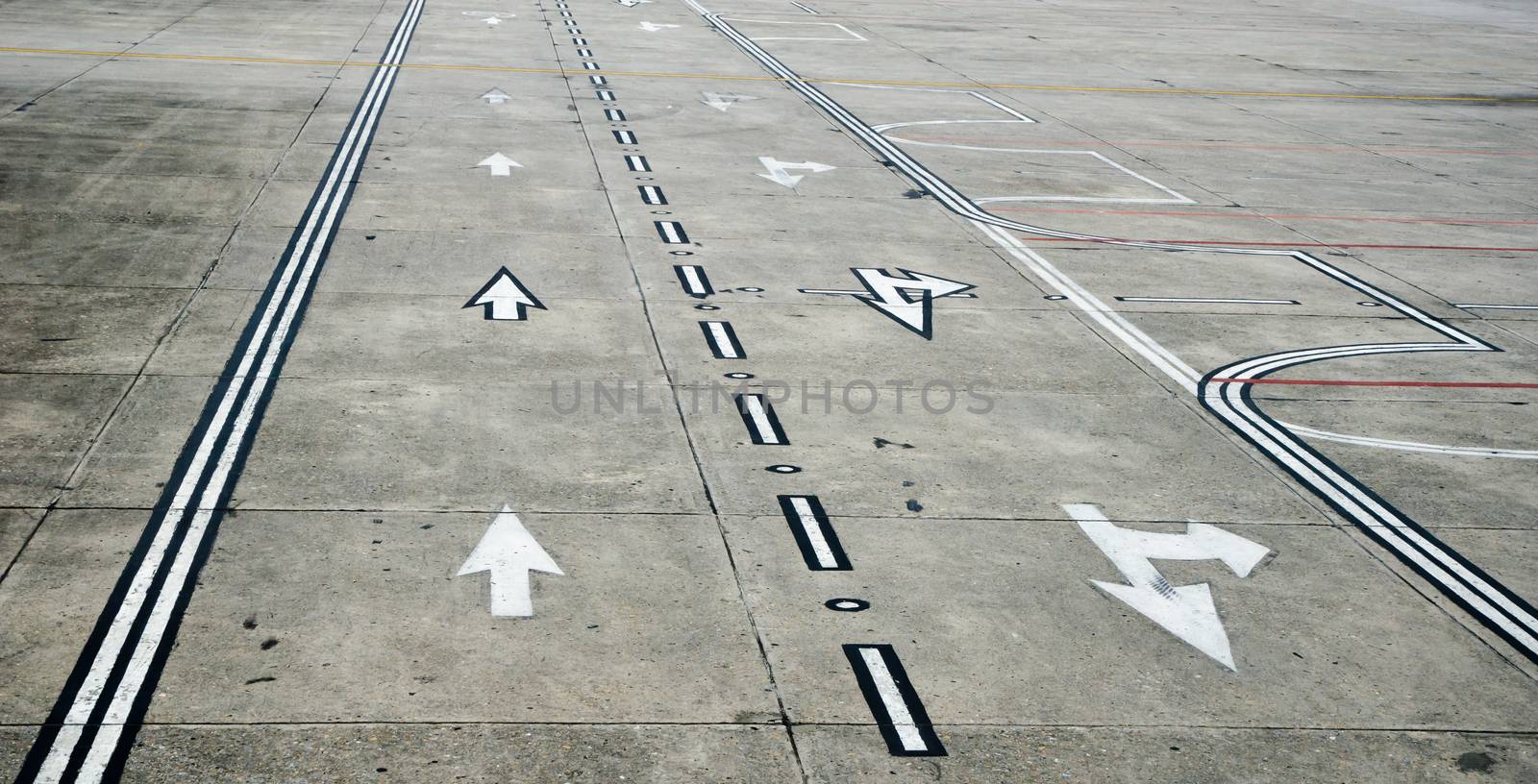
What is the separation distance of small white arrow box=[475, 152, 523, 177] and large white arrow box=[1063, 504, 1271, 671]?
990 cm

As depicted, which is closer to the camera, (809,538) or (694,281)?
(809,538)

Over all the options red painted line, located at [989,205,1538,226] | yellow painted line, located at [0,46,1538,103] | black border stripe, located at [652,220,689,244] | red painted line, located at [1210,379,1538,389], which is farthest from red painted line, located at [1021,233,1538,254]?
yellow painted line, located at [0,46,1538,103]

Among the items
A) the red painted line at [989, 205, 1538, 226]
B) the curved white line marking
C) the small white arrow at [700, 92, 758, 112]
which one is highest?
the small white arrow at [700, 92, 758, 112]

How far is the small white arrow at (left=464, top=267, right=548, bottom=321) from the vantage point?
11.0m

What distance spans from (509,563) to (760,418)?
2.63 m

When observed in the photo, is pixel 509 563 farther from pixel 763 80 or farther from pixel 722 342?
pixel 763 80

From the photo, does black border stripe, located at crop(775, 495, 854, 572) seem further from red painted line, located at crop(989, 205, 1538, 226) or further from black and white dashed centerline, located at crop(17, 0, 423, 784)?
red painted line, located at crop(989, 205, 1538, 226)

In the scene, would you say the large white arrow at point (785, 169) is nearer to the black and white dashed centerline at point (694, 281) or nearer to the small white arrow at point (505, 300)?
the black and white dashed centerline at point (694, 281)

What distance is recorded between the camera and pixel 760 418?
9180 mm

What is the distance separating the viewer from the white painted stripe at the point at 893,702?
573cm

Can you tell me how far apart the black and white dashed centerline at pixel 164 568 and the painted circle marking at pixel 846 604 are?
3.14 m

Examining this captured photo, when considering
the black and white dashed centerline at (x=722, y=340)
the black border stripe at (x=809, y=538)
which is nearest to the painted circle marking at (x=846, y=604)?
the black border stripe at (x=809, y=538)

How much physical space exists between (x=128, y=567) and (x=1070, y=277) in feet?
29.6

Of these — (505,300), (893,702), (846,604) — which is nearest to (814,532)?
(846,604)
